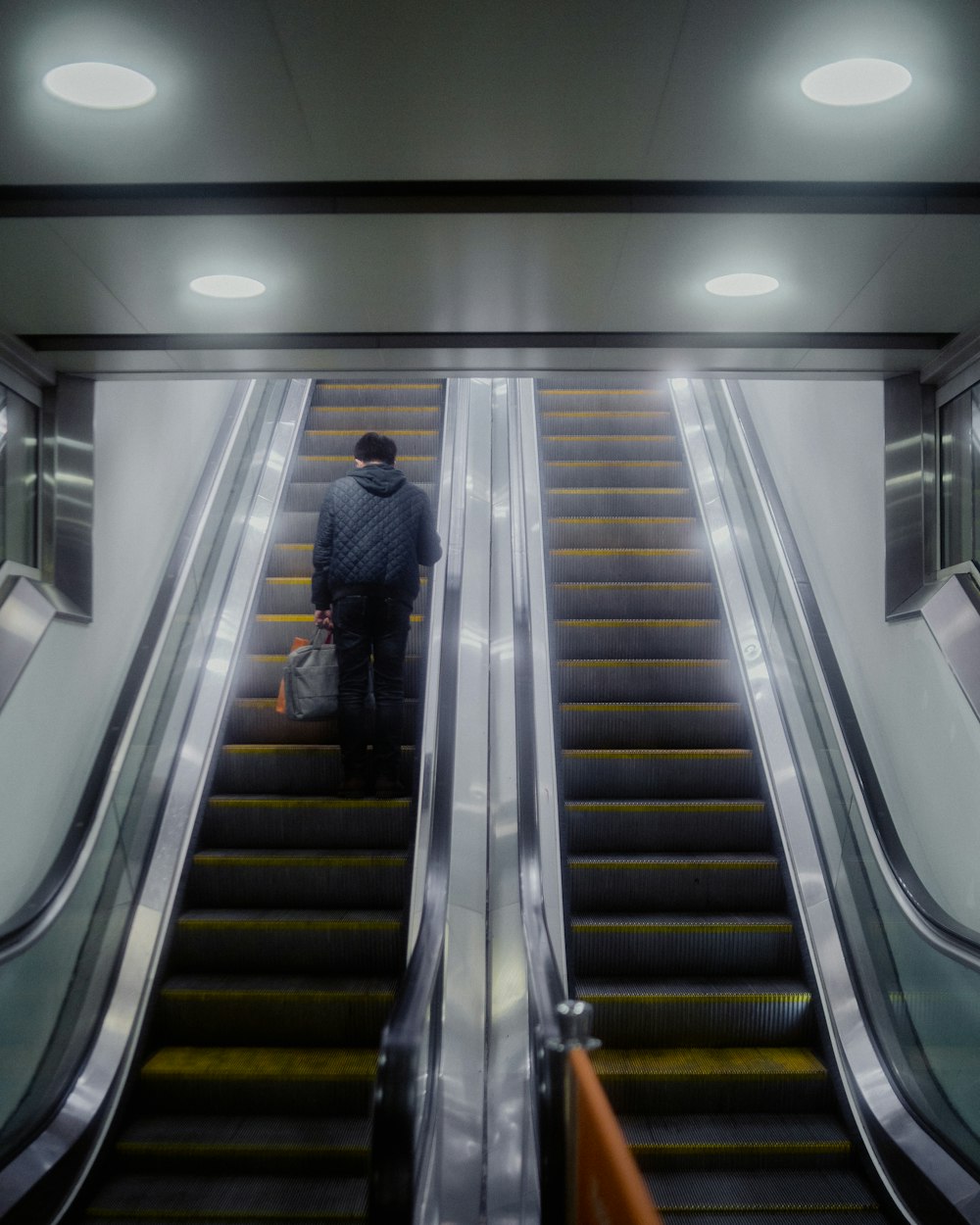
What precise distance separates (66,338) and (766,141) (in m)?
2.75

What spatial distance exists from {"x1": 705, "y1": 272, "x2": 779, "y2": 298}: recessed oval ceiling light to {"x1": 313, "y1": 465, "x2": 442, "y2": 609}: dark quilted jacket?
5.96ft

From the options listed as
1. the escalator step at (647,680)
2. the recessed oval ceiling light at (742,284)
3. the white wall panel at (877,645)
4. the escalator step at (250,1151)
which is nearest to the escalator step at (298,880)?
the escalator step at (250,1151)

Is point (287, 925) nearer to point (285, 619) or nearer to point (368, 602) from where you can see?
point (368, 602)

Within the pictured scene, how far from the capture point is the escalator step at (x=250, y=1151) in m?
3.39

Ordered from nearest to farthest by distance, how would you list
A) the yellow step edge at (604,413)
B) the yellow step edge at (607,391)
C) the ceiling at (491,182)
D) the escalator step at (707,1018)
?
the ceiling at (491,182)
the escalator step at (707,1018)
the yellow step edge at (604,413)
the yellow step edge at (607,391)

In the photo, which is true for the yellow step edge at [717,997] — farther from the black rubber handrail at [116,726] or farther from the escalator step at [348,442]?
the escalator step at [348,442]

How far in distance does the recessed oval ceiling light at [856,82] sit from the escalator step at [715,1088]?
9.81ft

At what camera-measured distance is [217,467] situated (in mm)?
6293

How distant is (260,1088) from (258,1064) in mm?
97

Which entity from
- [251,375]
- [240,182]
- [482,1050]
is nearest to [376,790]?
[482,1050]

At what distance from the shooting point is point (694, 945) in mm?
4066

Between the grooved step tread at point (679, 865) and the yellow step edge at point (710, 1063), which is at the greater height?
the grooved step tread at point (679, 865)

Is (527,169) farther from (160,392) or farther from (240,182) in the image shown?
(160,392)

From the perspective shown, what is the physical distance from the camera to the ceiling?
223cm
